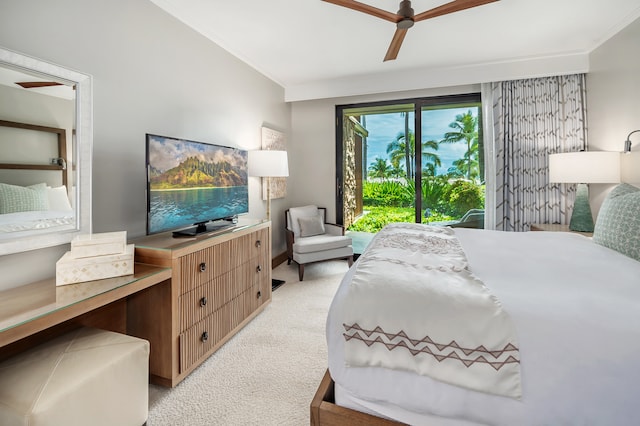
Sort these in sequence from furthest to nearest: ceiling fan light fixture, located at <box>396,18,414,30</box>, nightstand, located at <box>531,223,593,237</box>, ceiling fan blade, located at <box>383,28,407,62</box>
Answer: nightstand, located at <box>531,223,593,237</box>, ceiling fan blade, located at <box>383,28,407,62</box>, ceiling fan light fixture, located at <box>396,18,414,30</box>

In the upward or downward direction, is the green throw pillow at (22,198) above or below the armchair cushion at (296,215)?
above

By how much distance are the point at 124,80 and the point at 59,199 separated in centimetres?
95

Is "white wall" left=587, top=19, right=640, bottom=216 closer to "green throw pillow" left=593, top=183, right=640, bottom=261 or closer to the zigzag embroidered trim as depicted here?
"green throw pillow" left=593, top=183, right=640, bottom=261

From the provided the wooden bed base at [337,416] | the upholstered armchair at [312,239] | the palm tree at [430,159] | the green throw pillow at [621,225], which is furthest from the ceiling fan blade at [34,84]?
the palm tree at [430,159]

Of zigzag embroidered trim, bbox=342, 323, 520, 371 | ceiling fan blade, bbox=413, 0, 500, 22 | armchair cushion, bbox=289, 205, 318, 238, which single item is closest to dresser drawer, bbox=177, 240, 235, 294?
zigzag embroidered trim, bbox=342, 323, 520, 371

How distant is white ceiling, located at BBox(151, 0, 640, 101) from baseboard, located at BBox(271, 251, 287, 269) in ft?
8.05

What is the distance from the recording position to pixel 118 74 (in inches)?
81.3

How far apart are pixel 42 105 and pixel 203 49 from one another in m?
1.63

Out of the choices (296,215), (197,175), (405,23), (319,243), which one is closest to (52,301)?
(197,175)

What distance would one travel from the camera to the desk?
1.14 meters

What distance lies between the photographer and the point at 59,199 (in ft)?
5.48

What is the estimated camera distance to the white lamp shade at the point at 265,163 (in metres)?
3.46

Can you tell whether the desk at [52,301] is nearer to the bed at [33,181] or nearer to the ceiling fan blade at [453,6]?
the bed at [33,181]

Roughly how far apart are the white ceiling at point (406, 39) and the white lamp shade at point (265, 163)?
1.09 metres
